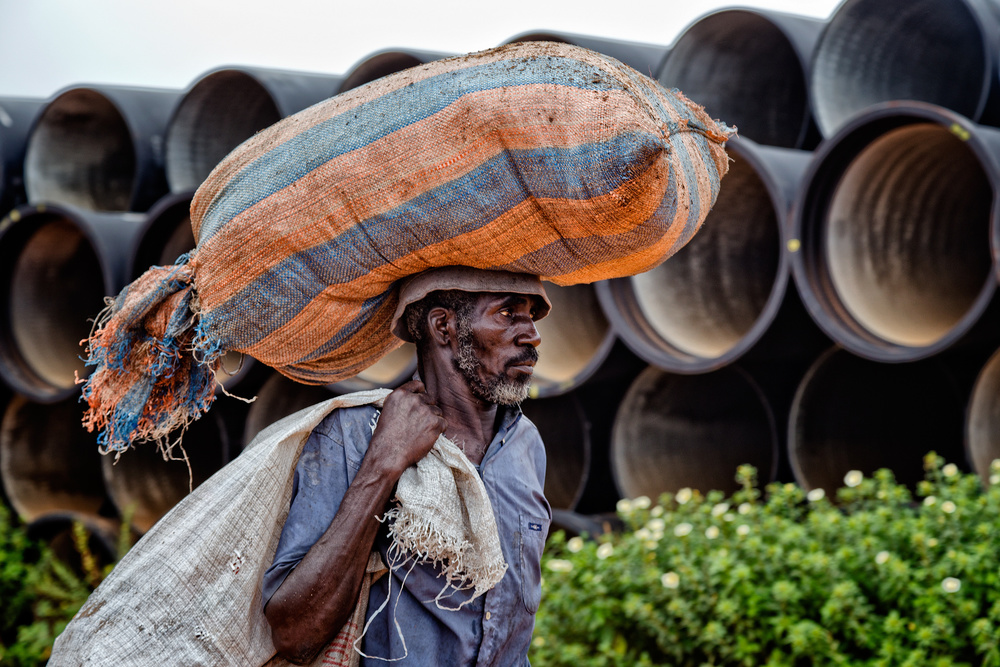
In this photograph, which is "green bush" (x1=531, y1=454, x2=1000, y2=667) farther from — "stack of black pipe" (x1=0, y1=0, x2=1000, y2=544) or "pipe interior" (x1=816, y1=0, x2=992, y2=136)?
"pipe interior" (x1=816, y1=0, x2=992, y2=136)

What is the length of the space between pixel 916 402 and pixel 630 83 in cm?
339

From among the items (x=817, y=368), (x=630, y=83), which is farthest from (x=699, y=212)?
(x=817, y=368)

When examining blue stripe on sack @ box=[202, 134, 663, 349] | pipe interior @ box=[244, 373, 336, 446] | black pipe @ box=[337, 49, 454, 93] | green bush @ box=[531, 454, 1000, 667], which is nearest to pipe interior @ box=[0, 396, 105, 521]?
pipe interior @ box=[244, 373, 336, 446]

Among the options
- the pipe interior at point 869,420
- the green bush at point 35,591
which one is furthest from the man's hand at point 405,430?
the green bush at point 35,591

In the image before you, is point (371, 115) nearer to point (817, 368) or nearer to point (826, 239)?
point (826, 239)

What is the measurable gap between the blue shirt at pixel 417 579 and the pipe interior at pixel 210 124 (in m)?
3.93

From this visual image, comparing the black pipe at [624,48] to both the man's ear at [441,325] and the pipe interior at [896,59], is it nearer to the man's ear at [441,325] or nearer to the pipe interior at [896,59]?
the pipe interior at [896,59]

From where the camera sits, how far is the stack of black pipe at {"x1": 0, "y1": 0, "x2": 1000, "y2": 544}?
4.00 metres

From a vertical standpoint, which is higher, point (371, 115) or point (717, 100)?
point (371, 115)

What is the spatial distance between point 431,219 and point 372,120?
8.2 inches

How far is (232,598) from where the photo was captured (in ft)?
5.97

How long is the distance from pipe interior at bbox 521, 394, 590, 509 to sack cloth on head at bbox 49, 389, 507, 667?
3.37 metres

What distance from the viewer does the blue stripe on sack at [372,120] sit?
5.88 feet

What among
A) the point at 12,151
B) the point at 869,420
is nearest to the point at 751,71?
the point at 869,420
